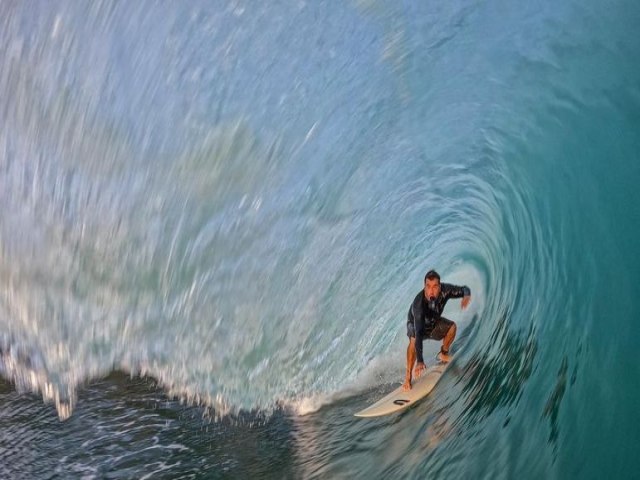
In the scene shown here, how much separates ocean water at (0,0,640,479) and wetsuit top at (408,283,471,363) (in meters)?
0.79

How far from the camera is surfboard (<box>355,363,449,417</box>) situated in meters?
7.50

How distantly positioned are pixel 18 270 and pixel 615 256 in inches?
218

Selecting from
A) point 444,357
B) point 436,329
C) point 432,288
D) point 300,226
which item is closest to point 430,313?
point 436,329

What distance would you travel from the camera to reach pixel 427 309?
6.88 metres

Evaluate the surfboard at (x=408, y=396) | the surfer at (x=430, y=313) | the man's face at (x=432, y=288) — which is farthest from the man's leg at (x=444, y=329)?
the surfboard at (x=408, y=396)

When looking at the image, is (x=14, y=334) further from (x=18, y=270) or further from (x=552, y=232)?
(x=552, y=232)

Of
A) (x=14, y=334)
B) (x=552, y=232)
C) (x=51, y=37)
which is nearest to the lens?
(x=51, y=37)

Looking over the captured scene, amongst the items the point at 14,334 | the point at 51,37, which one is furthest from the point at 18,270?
the point at 51,37

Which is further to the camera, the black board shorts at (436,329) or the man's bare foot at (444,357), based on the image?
the man's bare foot at (444,357)

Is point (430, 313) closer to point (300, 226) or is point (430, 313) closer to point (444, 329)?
point (444, 329)

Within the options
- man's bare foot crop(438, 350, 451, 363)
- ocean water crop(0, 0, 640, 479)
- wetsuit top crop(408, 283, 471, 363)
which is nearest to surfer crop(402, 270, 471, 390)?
wetsuit top crop(408, 283, 471, 363)

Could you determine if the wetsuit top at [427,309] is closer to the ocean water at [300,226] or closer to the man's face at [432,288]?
the man's face at [432,288]

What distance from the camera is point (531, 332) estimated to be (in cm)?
681

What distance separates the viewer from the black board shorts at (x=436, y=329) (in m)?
6.99
